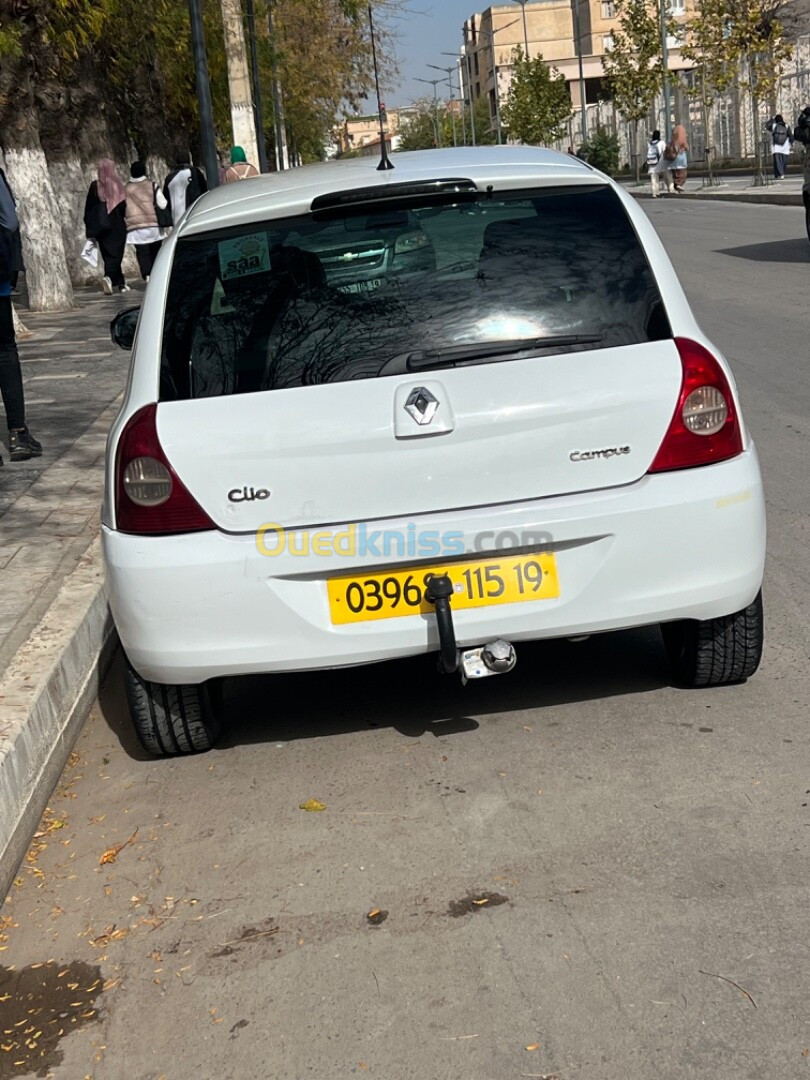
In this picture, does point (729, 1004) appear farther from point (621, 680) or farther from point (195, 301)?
point (195, 301)

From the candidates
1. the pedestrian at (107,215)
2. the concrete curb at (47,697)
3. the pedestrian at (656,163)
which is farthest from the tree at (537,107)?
the concrete curb at (47,697)

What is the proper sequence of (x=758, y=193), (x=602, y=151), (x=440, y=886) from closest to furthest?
(x=440, y=886) → (x=758, y=193) → (x=602, y=151)

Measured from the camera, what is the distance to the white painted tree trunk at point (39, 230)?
1977 centimetres

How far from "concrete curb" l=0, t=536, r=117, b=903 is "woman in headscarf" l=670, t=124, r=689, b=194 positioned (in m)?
39.2

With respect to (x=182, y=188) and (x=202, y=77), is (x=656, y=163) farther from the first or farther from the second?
(x=202, y=77)

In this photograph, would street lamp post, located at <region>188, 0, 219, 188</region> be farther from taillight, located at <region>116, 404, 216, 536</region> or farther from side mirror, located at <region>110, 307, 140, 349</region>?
taillight, located at <region>116, 404, 216, 536</region>

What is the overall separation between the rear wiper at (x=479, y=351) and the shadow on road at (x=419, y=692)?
1.17 m

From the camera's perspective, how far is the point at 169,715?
4715 millimetres

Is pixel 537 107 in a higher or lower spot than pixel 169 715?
higher

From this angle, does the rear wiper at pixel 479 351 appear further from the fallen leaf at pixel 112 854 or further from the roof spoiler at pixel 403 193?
the fallen leaf at pixel 112 854

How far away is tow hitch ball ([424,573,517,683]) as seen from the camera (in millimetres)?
4301

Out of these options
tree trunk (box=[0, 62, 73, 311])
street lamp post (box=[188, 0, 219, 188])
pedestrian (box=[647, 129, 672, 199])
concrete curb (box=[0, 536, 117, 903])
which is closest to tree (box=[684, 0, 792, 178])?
pedestrian (box=[647, 129, 672, 199])

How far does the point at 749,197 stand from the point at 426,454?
33992 mm

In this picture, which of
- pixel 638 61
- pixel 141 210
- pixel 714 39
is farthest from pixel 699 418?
pixel 638 61
